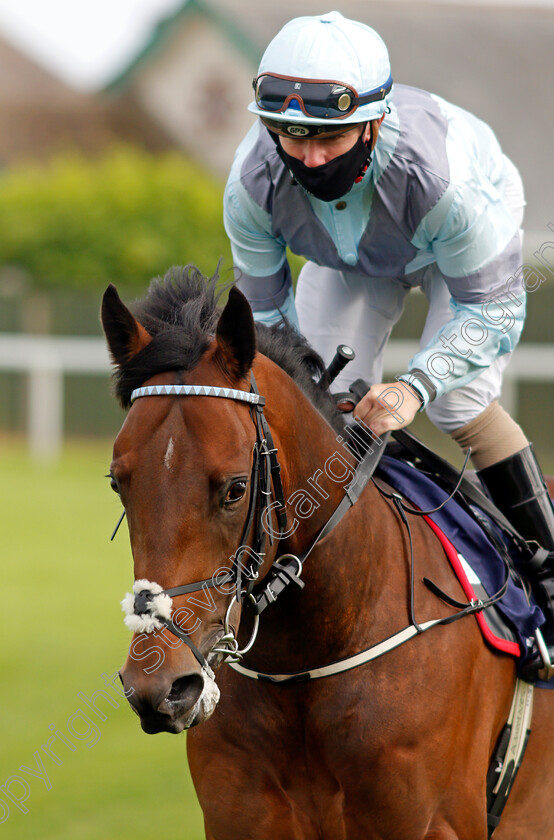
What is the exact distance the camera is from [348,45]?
267 cm

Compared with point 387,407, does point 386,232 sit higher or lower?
higher

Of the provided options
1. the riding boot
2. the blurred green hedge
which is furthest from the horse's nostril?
the blurred green hedge

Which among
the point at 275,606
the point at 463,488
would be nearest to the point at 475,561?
the point at 463,488

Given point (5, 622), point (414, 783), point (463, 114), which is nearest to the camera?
point (414, 783)

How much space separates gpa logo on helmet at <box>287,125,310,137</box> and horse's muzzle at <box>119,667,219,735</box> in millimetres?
1353

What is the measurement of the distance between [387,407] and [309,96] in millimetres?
820

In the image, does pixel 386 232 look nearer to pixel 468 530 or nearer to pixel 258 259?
pixel 258 259

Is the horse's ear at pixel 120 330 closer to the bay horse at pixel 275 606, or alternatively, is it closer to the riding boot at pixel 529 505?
the bay horse at pixel 275 606

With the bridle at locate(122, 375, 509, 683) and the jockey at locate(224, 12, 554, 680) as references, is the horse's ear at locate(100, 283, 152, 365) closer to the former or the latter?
the bridle at locate(122, 375, 509, 683)

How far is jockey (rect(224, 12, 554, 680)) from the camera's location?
2.66 m

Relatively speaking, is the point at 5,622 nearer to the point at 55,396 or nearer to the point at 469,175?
the point at 469,175

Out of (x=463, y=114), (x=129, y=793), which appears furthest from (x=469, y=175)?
(x=129, y=793)

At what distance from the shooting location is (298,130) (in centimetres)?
262

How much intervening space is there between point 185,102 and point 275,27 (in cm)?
302
